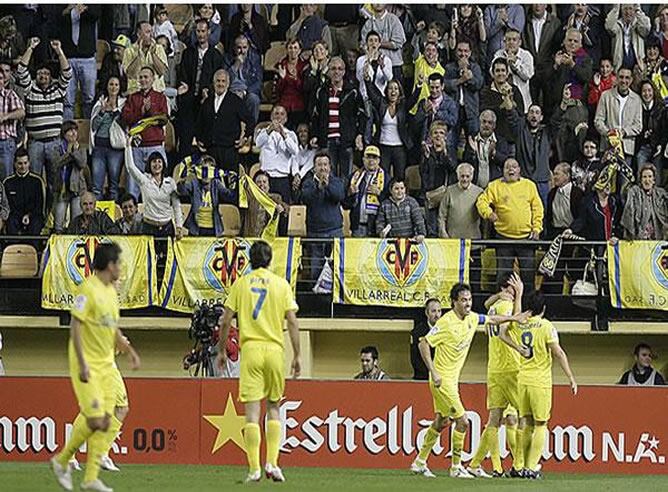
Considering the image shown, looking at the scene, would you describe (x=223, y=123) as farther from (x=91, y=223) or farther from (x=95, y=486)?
(x=95, y=486)

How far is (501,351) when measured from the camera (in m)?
16.8

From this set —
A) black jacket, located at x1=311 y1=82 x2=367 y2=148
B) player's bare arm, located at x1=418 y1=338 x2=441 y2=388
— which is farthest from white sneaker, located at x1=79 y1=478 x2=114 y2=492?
black jacket, located at x1=311 y1=82 x2=367 y2=148

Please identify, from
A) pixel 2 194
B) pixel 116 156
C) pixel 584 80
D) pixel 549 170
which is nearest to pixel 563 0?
pixel 584 80

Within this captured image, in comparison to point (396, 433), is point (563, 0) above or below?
above

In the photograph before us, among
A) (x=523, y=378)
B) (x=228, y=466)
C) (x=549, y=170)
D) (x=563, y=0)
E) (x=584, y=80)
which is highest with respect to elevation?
(x=563, y=0)

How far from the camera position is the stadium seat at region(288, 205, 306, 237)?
21188mm

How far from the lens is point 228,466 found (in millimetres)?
18594

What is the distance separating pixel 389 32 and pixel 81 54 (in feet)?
16.3

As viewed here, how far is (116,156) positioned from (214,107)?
5.58ft

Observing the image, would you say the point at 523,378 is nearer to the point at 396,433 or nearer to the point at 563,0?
the point at 396,433

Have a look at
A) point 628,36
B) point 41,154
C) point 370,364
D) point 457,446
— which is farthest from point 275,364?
point 628,36

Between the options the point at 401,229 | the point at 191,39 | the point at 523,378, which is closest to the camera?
the point at 523,378

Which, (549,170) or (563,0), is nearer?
(549,170)

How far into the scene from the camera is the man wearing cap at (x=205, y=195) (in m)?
20.8
